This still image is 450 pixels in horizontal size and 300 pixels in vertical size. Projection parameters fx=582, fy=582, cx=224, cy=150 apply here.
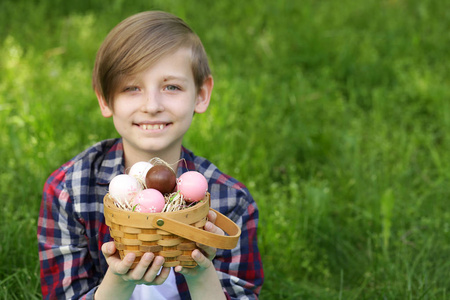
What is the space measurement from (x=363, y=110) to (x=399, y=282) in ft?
7.08

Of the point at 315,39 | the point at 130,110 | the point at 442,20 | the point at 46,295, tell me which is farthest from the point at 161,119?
the point at 442,20

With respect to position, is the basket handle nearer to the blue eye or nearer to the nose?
the nose

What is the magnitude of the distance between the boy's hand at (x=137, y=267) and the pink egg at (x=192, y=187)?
20 cm

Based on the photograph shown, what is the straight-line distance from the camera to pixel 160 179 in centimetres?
171

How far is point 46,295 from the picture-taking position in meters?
2.17

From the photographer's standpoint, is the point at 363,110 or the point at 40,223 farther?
the point at 363,110

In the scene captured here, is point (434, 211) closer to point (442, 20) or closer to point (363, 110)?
point (363, 110)

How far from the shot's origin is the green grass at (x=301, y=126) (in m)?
2.91

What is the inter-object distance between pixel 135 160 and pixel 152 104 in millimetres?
308

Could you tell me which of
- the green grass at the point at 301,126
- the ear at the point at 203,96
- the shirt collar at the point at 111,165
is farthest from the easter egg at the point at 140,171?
the green grass at the point at 301,126

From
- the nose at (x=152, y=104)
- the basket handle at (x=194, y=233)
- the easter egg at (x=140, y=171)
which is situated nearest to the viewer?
the basket handle at (x=194, y=233)

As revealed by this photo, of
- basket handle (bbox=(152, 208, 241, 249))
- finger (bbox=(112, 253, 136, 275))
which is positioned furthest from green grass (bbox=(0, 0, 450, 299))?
basket handle (bbox=(152, 208, 241, 249))

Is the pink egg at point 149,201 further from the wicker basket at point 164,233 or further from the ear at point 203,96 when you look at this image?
the ear at point 203,96

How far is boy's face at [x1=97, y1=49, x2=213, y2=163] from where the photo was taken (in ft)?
6.71
